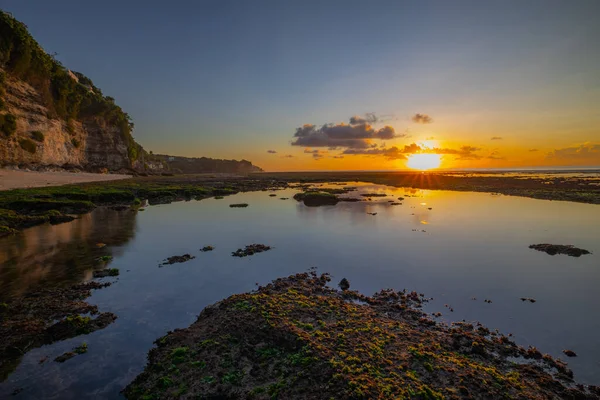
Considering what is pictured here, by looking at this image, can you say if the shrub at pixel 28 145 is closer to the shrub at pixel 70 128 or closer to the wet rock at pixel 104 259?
the shrub at pixel 70 128

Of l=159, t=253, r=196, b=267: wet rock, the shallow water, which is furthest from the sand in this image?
l=159, t=253, r=196, b=267: wet rock

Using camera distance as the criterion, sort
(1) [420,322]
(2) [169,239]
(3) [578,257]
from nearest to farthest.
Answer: (1) [420,322], (3) [578,257], (2) [169,239]

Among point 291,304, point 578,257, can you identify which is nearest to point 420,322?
point 291,304

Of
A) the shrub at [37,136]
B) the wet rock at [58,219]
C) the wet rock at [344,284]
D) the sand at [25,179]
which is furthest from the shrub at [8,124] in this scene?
the wet rock at [344,284]

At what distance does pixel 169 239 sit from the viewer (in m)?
21.5

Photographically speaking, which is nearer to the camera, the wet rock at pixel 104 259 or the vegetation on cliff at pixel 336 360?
the vegetation on cliff at pixel 336 360

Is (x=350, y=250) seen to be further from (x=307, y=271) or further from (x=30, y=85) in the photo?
(x=30, y=85)

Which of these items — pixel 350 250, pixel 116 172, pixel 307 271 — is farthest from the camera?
pixel 116 172

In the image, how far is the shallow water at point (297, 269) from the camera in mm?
7920

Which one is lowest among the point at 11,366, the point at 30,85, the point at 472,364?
the point at 11,366

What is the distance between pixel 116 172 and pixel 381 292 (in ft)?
352

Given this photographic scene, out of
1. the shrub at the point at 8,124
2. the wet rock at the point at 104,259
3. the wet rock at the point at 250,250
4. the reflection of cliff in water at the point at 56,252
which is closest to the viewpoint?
the reflection of cliff in water at the point at 56,252

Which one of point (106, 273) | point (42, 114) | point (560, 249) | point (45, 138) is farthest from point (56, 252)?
point (42, 114)

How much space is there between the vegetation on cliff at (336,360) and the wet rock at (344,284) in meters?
2.79
